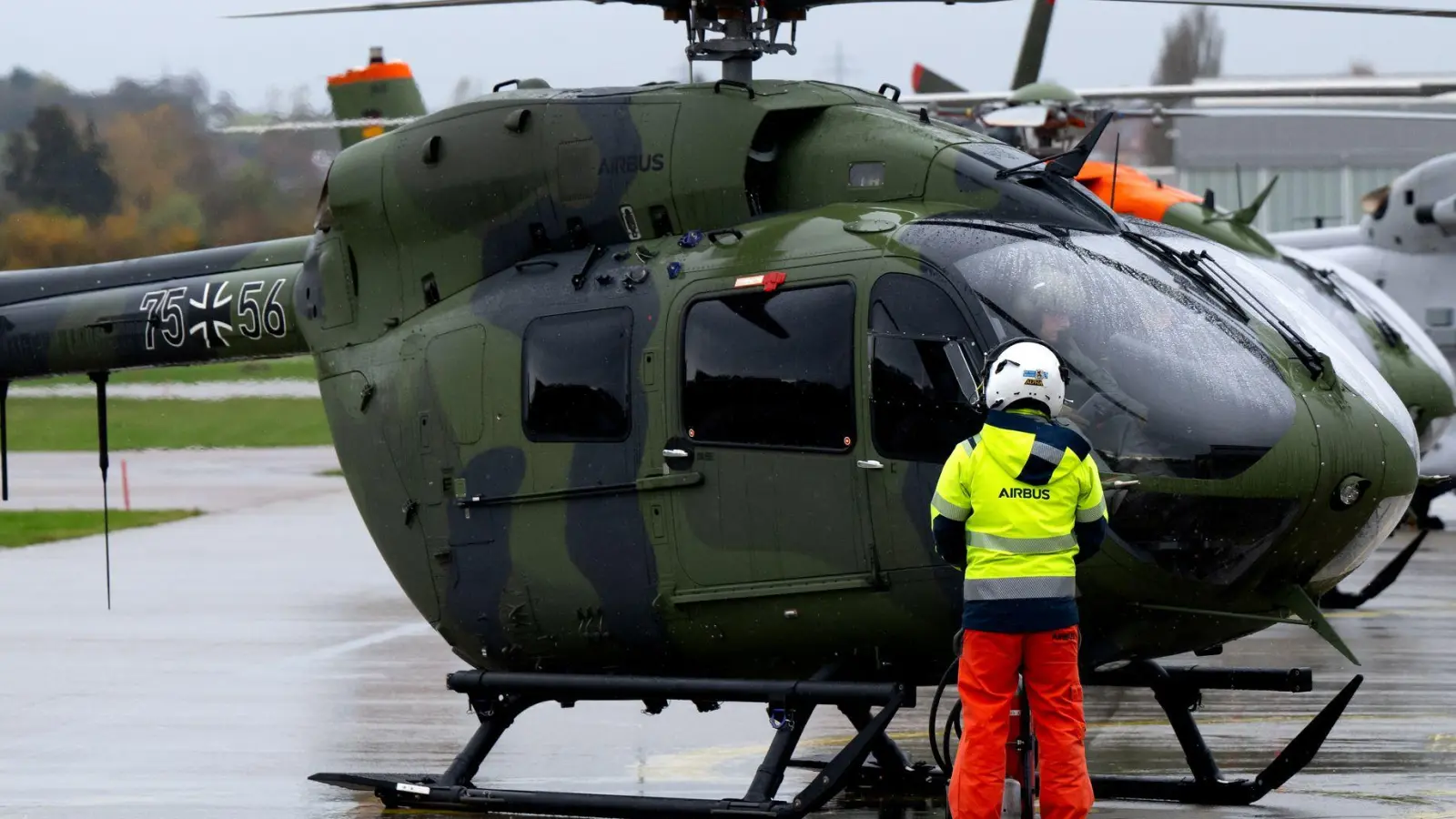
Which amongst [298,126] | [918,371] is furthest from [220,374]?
[918,371]

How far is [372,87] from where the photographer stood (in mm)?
18312

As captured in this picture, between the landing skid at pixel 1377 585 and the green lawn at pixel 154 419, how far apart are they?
41.7ft

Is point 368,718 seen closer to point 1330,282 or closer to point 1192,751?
point 1192,751

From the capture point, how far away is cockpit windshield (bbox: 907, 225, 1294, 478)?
6.62 metres

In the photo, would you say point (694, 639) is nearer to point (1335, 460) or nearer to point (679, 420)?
point (679, 420)

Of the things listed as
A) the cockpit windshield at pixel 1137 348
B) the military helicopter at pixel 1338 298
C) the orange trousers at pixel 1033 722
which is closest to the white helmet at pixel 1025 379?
the cockpit windshield at pixel 1137 348

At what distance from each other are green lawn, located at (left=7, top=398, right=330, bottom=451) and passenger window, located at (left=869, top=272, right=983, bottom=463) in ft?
51.2

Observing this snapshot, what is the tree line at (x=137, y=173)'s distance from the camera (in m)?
16.9

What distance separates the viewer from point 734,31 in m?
7.89

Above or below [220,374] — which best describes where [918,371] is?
above

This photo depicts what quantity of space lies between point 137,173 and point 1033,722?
13.1 m

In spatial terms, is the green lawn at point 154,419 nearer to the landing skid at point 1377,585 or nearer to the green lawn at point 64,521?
the green lawn at point 64,521

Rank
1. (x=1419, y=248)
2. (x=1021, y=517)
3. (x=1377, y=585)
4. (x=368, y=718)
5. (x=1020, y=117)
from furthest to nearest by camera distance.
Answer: (x=1419, y=248), (x=1020, y=117), (x=1377, y=585), (x=368, y=718), (x=1021, y=517)

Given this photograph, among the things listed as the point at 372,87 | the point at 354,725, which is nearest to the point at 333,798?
the point at 354,725
